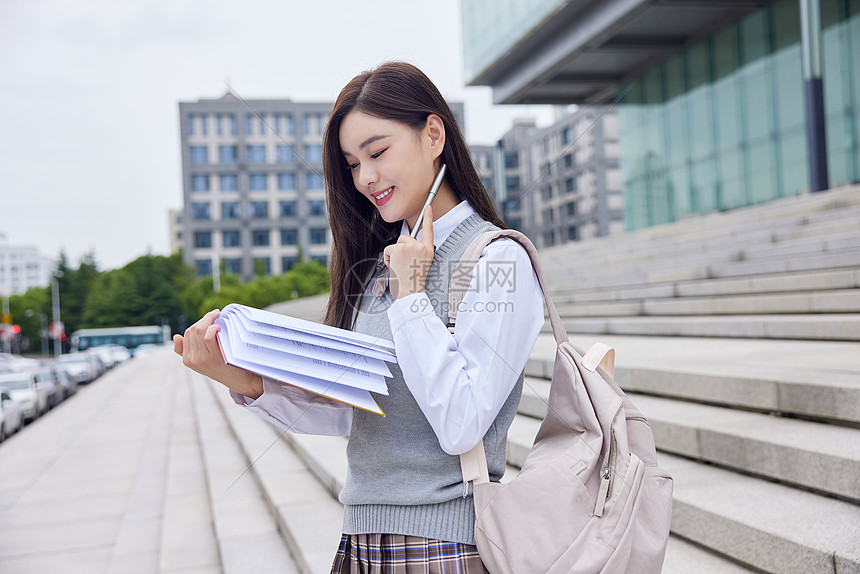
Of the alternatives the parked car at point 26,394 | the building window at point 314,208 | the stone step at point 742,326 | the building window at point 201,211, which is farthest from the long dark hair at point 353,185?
the building window at point 201,211

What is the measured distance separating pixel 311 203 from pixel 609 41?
2082 inches

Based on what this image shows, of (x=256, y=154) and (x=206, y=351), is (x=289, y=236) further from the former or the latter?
(x=206, y=351)

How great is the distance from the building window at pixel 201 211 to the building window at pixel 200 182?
154cm

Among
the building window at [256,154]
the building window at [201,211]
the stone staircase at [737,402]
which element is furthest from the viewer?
the building window at [201,211]

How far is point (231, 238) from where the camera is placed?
214 ft

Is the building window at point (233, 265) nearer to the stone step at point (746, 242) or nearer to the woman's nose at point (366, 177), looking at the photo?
the stone step at point (746, 242)

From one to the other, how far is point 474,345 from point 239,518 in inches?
154

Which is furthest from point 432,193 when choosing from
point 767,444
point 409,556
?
point 767,444

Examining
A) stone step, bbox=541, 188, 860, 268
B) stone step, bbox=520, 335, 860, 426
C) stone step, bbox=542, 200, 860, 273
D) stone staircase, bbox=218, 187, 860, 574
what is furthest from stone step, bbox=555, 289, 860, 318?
stone step, bbox=541, 188, 860, 268

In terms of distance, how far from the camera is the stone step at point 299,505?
3.26 meters

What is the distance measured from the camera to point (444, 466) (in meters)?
1.17

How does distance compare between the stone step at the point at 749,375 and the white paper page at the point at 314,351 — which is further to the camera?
the stone step at the point at 749,375

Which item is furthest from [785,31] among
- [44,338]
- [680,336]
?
[44,338]

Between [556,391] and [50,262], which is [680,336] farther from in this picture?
[50,262]
